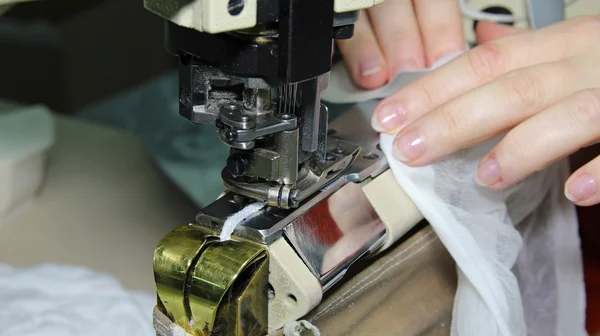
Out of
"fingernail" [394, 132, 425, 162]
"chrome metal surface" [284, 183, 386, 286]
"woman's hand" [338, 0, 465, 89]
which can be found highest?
"woman's hand" [338, 0, 465, 89]

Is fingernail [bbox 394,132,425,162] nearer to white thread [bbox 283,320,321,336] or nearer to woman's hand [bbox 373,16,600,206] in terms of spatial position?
woman's hand [bbox 373,16,600,206]

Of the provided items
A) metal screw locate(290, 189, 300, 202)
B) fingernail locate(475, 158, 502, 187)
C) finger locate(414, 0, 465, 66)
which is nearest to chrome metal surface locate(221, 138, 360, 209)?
metal screw locate(290, 189, 300, 202)

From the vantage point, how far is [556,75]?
669 mm

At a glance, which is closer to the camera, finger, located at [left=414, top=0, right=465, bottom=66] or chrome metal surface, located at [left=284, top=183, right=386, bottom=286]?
chrome metal surface, located at [left=284, top=183, right=386, bottom=286]

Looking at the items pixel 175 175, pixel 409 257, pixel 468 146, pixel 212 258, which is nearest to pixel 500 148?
pixel 468 146

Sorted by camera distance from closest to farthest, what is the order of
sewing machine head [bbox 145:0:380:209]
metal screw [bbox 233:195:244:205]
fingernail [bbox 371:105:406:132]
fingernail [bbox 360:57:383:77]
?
1. sewing machine head [bbox 145:0:380:209]
2. metal screw [bbox 233:195:244:205]
3. fingernail [bbox 371:105:406:132]
4. fingernail [bbox 360:57:383:77]

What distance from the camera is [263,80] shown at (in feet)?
1.62

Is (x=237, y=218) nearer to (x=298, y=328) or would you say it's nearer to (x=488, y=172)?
(x=298, y=328)

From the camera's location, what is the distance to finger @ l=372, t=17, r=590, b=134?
0.68m

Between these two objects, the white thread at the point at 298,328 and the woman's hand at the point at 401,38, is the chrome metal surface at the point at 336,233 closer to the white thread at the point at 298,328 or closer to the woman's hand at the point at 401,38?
the white thread at the point at 298,328

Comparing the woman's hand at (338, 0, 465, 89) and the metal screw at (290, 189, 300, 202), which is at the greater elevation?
the woman's hand at (338, 0, 465, 89)

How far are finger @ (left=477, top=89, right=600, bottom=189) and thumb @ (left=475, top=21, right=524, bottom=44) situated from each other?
0.69 ft

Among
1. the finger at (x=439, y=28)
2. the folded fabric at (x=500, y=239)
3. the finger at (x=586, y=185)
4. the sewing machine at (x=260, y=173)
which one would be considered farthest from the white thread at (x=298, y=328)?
the finger at (x=439, y=28)

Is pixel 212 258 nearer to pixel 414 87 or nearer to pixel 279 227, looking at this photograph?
pixel 279 227
